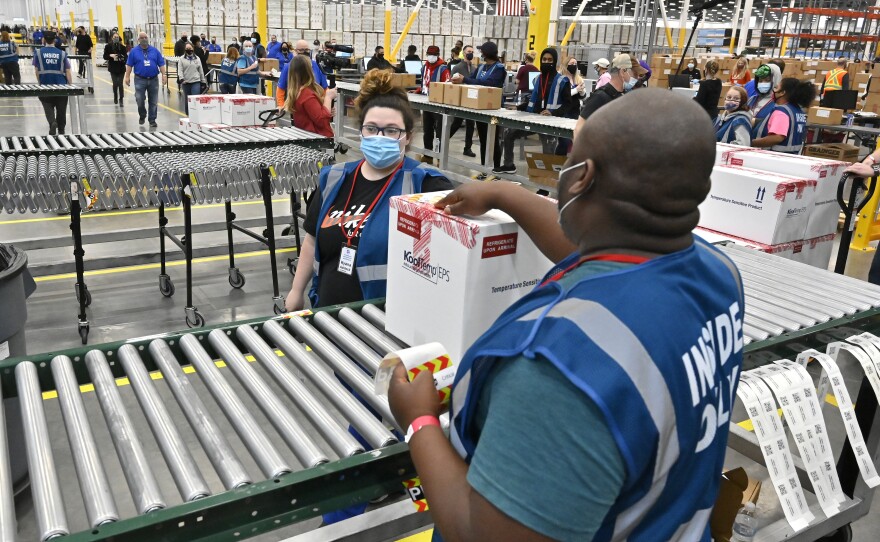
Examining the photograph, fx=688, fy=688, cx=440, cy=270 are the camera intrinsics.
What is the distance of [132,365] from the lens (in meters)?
1.66

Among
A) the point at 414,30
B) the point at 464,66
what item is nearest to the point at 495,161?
the point at 464,66

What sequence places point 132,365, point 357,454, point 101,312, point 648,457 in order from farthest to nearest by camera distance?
1. point 101,312
2. point 132,365
3. point 357,454
4. point 648,457

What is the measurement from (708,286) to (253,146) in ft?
15.0

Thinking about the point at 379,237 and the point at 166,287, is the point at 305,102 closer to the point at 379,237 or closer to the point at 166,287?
the point at 166,287

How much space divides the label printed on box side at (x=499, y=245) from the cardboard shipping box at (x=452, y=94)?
710cm

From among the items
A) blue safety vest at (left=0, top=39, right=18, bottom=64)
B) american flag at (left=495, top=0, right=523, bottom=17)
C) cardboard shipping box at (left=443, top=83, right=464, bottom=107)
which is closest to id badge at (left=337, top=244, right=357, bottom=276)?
cardboard shipping box at (left=443, top=83, right=464, bottom=107)

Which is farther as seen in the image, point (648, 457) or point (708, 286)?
point (708, 286)

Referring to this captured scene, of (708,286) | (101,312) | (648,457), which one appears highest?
(708,286)

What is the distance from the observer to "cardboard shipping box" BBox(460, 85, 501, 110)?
8211mm

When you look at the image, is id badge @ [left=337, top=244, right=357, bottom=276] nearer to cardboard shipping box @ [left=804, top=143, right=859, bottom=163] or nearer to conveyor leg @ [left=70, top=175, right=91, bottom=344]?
conveyor leg @ [left=70, top=175, right=91, bottom=344]

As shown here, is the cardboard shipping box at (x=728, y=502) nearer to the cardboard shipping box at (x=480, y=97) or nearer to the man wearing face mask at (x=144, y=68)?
the cardboard shipping box at (x=480, y=97)

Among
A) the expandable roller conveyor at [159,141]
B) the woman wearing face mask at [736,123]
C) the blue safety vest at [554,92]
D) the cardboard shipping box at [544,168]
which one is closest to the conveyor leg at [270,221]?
the expandable roller conveyor at [159,141]

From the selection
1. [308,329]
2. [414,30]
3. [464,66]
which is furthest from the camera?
[414,30]

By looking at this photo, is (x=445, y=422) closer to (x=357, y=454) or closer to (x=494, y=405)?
(x=357, y=454)
